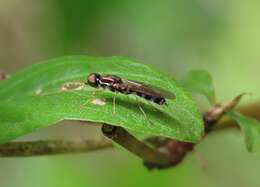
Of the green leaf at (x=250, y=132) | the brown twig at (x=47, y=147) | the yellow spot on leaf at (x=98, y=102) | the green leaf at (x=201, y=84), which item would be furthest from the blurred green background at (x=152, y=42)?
the yellow spot on leaf at (x=98, y=102)

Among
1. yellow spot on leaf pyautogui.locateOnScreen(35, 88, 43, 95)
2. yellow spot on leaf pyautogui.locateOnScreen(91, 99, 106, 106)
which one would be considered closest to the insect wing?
yellow spot on leaf pyautogui.locateOnScreen(91, 99, 106, 106)

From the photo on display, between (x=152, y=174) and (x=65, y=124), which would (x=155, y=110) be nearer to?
(x=152, y=174)

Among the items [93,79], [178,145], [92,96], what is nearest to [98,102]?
[92,96]

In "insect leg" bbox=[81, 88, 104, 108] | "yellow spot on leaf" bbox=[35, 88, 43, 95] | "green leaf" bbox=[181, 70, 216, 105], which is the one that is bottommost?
"green leaf" bbox=[181, 70, 216, 105]

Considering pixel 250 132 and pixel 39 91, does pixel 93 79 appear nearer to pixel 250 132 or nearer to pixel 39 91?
pixel 39 91

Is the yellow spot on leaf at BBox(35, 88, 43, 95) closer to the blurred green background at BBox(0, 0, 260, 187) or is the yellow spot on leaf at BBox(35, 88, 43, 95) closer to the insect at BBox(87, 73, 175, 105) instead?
the insect at BBox(87, 73, 175, 105)

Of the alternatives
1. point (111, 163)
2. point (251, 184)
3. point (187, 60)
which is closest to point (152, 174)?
point (111, 163)
